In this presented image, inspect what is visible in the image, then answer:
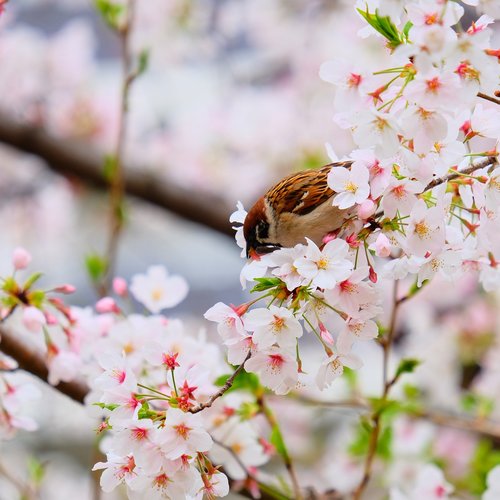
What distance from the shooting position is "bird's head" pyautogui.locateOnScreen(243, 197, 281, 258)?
2.34ft

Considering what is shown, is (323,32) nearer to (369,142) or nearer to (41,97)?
(41,97)

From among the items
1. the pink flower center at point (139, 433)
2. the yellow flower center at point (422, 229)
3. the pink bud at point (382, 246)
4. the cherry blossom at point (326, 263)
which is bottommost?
the pink flower center at point (139, 433)

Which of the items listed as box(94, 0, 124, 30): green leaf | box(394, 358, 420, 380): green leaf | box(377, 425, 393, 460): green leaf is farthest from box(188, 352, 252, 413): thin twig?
box(94, 0, 124, 30): green leaf

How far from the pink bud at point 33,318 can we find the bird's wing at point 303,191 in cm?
25

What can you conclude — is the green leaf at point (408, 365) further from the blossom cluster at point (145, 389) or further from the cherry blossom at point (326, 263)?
the cherry blossom at point (326, 263)

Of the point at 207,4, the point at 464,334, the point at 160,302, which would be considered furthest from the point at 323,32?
the point at 160,302

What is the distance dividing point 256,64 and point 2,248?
1.30 metres

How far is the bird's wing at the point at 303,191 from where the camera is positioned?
67cm

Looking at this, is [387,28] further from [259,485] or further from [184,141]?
[184,141]

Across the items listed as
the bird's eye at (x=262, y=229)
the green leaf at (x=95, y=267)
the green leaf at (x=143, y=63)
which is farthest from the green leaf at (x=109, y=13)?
the bird's eye at (x=262, y=229)

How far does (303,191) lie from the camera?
0.71m

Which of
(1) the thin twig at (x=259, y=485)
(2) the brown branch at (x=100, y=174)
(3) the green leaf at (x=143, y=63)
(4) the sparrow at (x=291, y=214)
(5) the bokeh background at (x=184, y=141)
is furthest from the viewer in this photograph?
(5) the bokeh background at (x=184, y=141)

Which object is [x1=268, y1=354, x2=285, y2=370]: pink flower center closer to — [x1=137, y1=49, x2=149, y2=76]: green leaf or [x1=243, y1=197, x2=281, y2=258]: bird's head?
[x1=243, y1=197, x2=281, y2=258]: bird's head

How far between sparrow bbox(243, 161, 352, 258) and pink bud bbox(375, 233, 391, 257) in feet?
0.22
